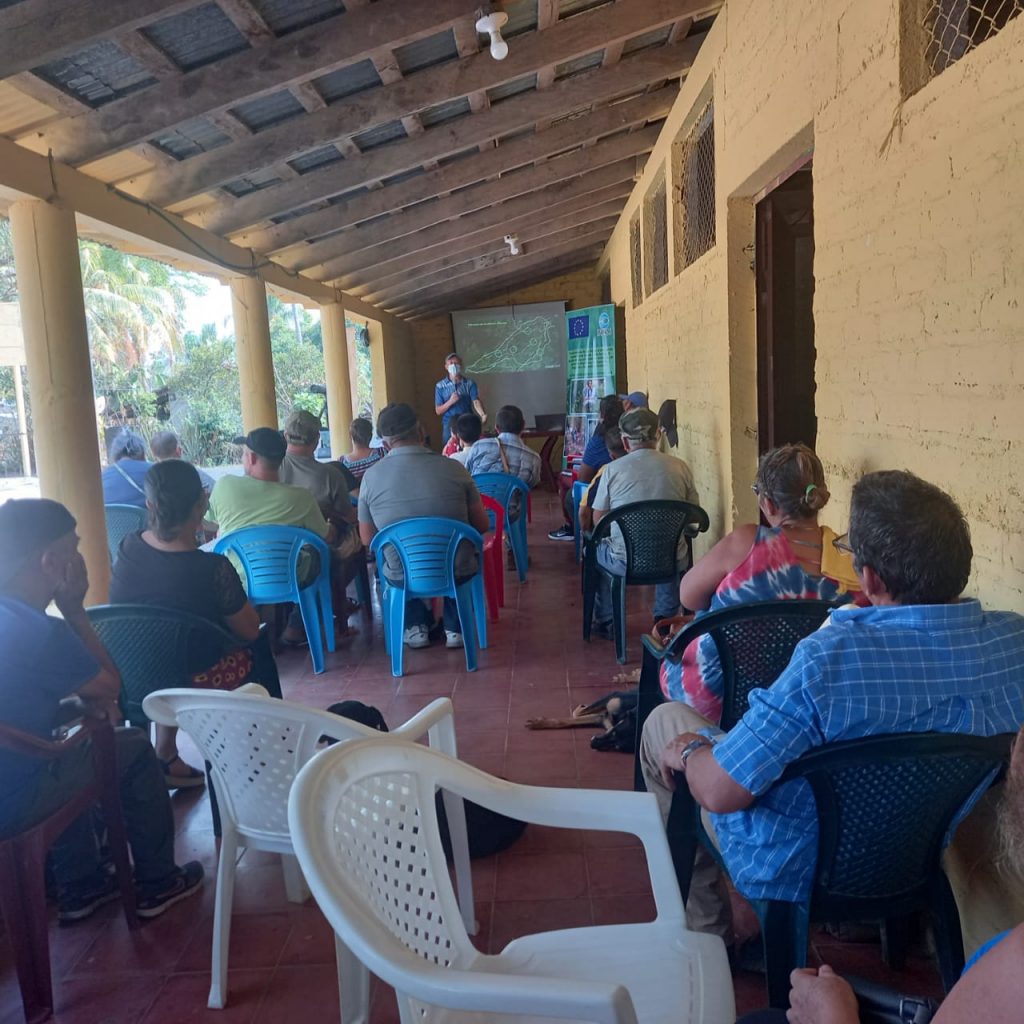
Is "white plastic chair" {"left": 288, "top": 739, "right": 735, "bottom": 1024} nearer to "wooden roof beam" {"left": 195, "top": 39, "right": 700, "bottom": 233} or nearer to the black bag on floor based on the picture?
the black bag on floor

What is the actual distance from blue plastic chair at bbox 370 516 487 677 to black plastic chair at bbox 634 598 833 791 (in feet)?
6.32

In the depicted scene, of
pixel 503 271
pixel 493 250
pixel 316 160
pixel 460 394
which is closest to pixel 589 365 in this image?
pixel 460 394

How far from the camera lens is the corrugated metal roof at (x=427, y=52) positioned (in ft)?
13.9

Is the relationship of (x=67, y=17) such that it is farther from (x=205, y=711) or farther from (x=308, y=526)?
(x=205, y=711)

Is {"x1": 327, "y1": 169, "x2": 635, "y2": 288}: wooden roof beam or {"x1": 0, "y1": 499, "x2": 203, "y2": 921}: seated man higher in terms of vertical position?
{"x1": 327, "y1": 169, "x2": 635, "y2": 288}: wooden roof beam

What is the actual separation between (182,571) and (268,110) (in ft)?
9.30

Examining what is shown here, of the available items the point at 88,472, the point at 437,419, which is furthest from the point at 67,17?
the point at 437,419

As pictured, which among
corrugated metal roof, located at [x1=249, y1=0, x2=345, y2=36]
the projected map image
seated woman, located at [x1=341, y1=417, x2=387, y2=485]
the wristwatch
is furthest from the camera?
the projected map image

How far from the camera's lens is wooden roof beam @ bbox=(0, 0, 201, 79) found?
110 inches

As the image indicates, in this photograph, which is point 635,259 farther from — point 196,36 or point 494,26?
point 196,36

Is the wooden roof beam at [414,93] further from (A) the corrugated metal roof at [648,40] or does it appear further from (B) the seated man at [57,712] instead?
(B) the seated man at [57,712]

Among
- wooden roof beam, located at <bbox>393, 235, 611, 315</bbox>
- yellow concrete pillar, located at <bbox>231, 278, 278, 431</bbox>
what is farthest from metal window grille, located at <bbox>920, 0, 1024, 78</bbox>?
wooden roof beam, located at <bbox>393, 235, 611, 315</bbox>

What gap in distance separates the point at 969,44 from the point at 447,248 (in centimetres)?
703

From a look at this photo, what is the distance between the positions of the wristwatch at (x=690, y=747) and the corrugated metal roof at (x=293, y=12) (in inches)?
127
